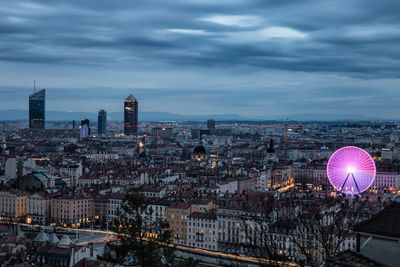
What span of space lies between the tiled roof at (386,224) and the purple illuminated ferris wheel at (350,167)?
3890 cm

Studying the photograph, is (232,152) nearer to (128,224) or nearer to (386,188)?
(386,188)

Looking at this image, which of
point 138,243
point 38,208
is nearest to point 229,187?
point 38,208

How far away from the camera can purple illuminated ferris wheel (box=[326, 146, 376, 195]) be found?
150 feet

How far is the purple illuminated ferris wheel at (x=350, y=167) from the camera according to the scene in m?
45.6

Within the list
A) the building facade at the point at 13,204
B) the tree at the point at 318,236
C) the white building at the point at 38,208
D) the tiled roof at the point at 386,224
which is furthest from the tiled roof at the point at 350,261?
the building facade at the point at 13,204

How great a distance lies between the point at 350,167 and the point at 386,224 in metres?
40.1

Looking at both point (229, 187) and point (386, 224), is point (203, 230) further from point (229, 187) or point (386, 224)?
point (386, 224)

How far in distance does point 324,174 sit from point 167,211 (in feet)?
127

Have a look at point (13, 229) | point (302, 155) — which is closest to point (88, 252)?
point (13, 229)

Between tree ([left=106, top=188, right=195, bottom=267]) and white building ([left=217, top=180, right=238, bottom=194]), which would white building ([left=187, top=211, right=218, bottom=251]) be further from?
tree ([left=106, top=188, right=195, bottom=267])

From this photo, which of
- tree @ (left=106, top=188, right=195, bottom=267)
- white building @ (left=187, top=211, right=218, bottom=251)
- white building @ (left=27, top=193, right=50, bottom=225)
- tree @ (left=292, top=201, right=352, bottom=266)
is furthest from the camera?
white building @ (left=27, top=193, right=50, bottom=225)

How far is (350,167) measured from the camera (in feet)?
152

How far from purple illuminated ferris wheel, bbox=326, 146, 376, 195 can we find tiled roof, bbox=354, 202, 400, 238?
38904 millimetres

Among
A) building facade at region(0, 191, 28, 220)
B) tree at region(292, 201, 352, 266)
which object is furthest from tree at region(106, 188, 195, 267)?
building facade at region(0, 191, 28, 220)
